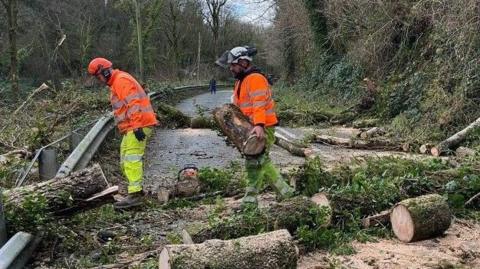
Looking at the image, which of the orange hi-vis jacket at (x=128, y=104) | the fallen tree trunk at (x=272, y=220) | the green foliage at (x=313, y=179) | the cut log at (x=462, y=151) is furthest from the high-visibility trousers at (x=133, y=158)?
the cut log at (x=462, y=151)

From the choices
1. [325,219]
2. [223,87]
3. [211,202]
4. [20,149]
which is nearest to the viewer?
[325,219]

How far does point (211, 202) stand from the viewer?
262 inches

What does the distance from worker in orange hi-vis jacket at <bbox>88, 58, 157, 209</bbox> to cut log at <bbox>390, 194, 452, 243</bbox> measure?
9.68 feet

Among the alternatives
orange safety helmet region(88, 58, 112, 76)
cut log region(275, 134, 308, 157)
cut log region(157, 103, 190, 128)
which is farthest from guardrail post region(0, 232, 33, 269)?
cut log region(157, 103, 190, 128)

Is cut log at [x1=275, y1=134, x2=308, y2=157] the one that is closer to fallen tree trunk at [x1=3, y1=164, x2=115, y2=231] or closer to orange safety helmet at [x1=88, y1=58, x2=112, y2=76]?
orange safety helmet at [x1=88, y1=58, x2=112, y2=76]

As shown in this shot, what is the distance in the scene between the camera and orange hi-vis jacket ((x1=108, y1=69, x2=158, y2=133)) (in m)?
6.55

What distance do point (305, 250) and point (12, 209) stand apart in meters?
2.65

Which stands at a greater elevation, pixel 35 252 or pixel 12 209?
pixel 12 209

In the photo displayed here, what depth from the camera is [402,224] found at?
17.0 ft

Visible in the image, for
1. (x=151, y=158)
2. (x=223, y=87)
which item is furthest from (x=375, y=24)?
(x=223, y=87)

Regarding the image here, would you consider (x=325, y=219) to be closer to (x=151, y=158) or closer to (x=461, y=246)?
(x=461, y=246)

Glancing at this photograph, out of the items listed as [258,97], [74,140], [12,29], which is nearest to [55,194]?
[258,97]

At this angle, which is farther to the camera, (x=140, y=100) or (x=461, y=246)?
(x=140, y=100)

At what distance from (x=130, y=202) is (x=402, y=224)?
304cm
